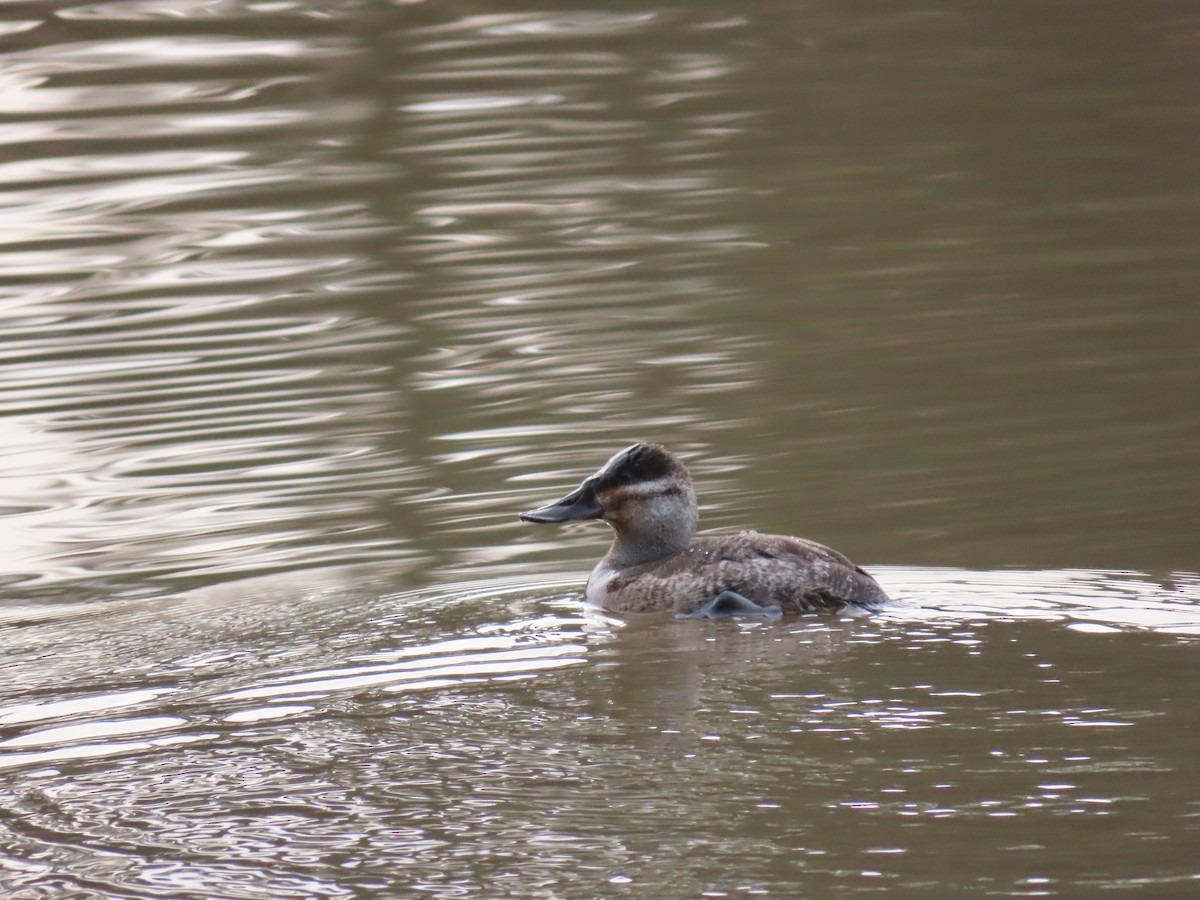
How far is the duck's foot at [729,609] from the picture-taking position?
7.69 meters

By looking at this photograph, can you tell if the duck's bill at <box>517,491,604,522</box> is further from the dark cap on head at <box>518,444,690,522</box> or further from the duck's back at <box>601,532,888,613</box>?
the duck's back at <box>601,532,888,613</box>

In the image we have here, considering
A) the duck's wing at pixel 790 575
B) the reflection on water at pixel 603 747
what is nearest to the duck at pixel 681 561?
the duck's wing at pixel 790 575

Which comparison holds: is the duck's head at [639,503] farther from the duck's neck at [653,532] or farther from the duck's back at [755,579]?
the duck's back at [755,579]

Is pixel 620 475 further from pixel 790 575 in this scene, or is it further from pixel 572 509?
pixel 790 575

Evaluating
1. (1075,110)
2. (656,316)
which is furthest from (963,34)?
(656,316)

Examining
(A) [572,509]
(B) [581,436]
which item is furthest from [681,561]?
(B) [581,436]

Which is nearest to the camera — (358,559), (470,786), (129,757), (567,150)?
(470,786)

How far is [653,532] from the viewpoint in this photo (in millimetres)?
8602

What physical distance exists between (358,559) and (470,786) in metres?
3.33

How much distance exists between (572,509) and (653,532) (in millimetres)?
344

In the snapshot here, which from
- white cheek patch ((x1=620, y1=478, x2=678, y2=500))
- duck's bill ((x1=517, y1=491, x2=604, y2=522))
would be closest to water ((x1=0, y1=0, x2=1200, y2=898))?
duck's bill ((x1=517, y1=491, x2=604, y2=522))

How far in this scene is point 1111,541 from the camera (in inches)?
322

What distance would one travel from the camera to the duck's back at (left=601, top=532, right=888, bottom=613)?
298 inches

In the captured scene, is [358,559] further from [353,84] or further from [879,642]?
[353,84]
